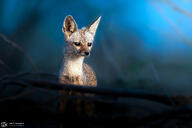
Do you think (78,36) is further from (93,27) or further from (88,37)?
(93,27)

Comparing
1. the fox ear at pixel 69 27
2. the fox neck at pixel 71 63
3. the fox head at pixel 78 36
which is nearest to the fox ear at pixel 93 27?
the fox head at pixel 78 36

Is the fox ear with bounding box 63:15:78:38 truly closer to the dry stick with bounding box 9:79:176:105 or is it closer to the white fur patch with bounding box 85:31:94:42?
the white fur patch with bounding box 85:31:94:42

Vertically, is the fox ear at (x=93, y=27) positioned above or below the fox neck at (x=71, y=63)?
above

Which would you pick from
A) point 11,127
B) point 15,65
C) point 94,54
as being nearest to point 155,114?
point 11,127

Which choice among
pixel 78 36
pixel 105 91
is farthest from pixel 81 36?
pixel 105 91

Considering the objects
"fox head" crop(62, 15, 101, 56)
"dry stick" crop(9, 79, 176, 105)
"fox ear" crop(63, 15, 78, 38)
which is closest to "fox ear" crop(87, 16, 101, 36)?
"fox head" crop(62, 15, 101, 56)

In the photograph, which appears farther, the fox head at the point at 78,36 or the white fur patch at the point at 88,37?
the white fur patch at the point at 88,37

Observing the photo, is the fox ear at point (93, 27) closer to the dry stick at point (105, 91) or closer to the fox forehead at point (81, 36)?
the fox forehead at point (81, 36)
